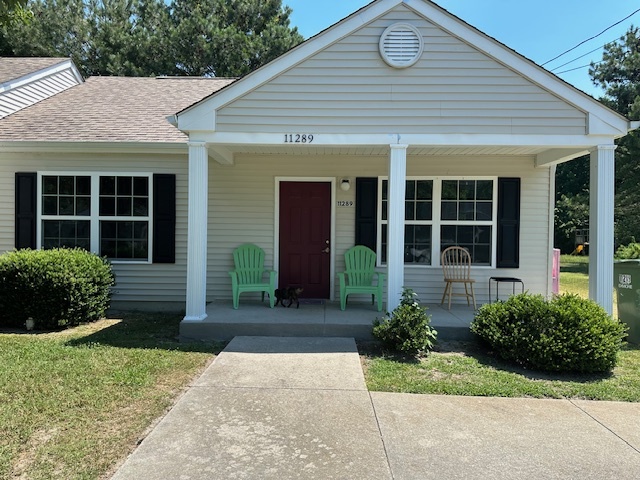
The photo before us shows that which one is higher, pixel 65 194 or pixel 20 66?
pixel 20 66

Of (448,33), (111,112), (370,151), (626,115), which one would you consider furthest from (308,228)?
(626,115)

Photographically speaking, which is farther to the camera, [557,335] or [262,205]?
[262,205]

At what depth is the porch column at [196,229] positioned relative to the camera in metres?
5.64

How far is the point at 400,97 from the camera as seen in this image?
562 cm

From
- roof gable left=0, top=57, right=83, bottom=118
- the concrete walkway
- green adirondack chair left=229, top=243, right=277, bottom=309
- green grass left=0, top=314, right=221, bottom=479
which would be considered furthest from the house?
the concrete walkway

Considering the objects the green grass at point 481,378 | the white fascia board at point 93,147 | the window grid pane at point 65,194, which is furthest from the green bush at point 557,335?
the window grid pane at point 65,194

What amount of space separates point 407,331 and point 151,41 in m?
19.0

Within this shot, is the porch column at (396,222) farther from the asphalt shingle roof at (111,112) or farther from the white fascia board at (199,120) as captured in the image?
the asphalt shingle roof at (111,112)

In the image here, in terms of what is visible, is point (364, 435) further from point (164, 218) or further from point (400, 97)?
point (164, 218)

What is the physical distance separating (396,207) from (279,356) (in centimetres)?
231

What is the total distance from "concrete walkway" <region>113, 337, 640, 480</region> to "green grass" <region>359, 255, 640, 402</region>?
0.55 ft

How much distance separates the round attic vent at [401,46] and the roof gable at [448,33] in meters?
0.22

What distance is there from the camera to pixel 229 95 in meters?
5.58

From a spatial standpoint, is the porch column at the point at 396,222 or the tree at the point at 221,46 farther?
the tree at the point at 221,46
